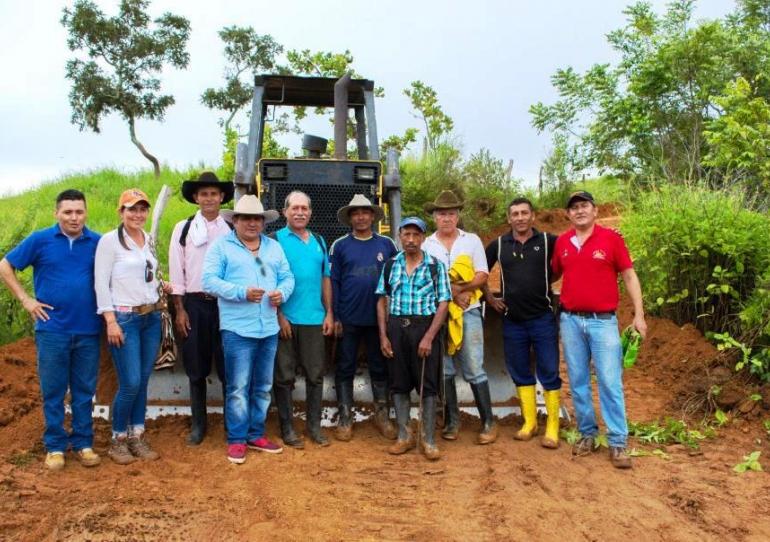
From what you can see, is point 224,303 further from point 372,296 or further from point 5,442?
point 5,442

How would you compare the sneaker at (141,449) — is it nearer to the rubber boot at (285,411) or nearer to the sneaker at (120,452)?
the sneaker at (120,452)

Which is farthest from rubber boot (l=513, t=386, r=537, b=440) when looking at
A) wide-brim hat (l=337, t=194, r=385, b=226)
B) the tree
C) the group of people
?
the tree

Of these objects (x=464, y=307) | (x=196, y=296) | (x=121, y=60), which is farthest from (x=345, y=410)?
(x=121, y=60)

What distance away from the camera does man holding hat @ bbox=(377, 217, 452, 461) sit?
5.29m

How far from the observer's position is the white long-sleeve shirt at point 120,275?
4.79m

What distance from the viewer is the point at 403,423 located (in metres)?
5.46

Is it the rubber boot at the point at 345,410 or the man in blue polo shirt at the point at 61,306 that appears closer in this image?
the man in blue polo shirt at the point at 61,306

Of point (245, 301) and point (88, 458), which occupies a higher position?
point (245, 301)

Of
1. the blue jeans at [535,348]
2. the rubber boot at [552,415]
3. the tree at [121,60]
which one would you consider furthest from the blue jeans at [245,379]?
the tree at [121,60]

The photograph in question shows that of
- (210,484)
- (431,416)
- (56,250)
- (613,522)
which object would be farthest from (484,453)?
(56,250)

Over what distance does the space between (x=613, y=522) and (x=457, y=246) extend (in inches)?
88.6

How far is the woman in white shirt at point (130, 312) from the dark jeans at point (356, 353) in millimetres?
1352

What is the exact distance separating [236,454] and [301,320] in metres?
1.03

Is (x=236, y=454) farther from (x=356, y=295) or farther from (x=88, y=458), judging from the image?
(x=356, y=295)
